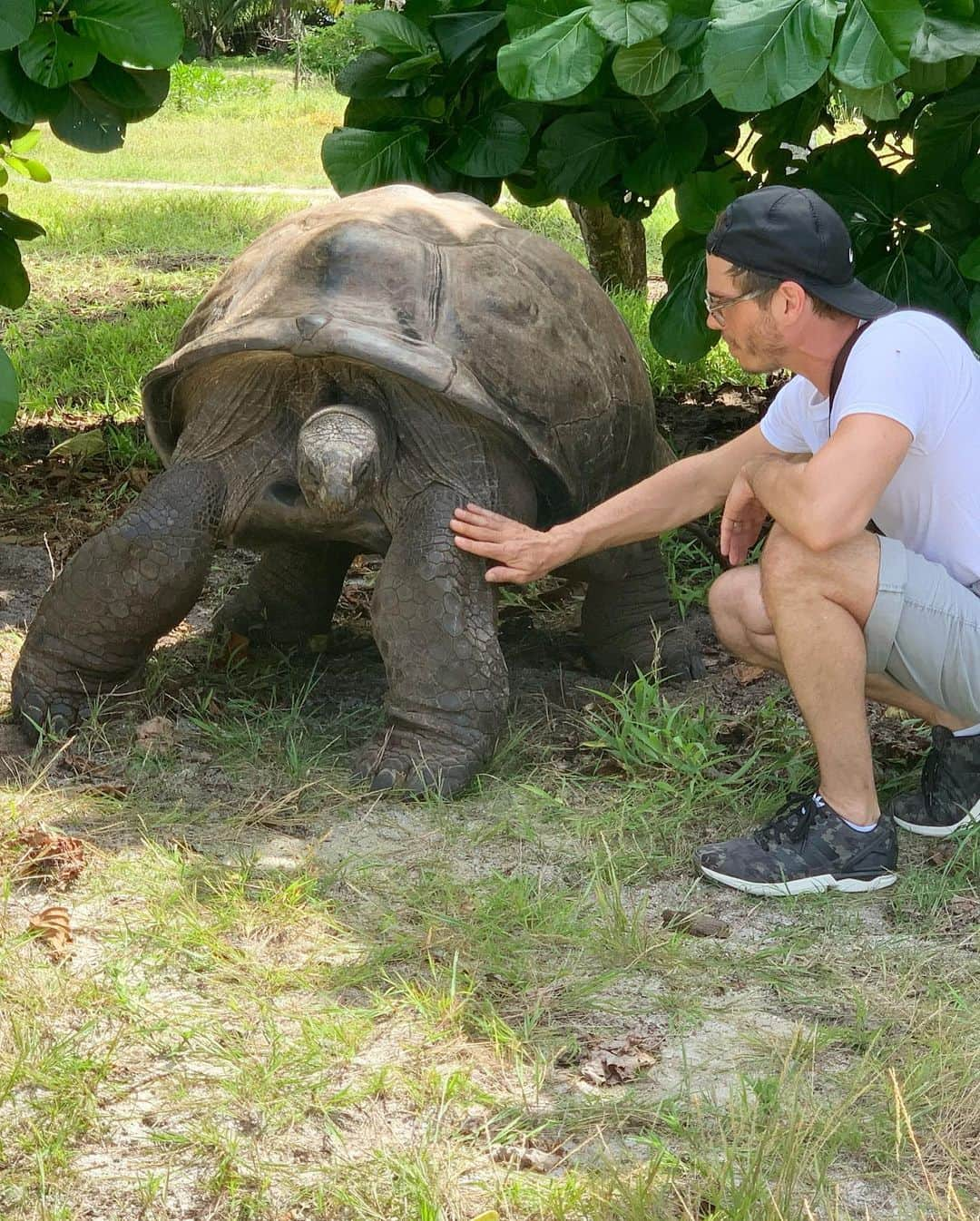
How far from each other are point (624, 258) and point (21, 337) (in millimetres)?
3295

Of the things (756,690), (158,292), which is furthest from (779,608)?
(158,292)

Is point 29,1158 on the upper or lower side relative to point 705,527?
upper

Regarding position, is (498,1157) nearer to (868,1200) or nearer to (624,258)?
(868,1200)

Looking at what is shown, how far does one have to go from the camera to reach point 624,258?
8.29m

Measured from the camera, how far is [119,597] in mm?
3562

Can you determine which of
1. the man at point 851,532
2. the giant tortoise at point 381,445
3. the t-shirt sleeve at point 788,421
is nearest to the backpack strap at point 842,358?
the man at point 851,532

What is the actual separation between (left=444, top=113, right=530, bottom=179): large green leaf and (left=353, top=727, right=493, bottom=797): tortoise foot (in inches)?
82.9

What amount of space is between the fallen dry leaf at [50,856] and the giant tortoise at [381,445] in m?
0.70

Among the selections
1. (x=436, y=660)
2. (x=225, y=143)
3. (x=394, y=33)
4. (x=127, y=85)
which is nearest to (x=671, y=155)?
(x=394, y=33)

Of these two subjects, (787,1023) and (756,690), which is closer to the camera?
(787,1023)

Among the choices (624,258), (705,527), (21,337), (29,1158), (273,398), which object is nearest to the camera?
(29,1158)

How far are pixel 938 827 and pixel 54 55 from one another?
3.07 metres

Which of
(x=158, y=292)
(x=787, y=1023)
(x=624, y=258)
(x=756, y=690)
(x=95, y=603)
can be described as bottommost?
(x=158, y=292)

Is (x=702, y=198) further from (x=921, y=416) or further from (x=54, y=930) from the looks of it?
(x=54, y=930)
